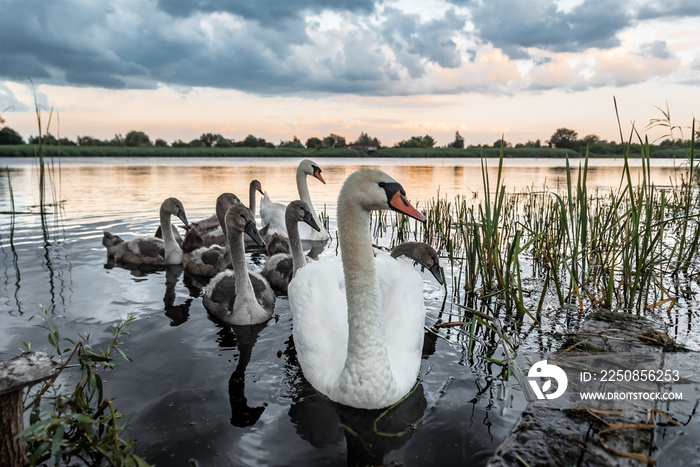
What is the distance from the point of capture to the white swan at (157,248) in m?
8.25

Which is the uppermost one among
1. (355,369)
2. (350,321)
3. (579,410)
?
(350,321)

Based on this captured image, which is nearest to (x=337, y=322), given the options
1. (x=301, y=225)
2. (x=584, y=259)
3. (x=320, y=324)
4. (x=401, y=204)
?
(x=320, y=324)

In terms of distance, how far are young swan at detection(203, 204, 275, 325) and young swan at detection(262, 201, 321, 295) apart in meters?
0.69

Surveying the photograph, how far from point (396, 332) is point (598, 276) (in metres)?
3.62

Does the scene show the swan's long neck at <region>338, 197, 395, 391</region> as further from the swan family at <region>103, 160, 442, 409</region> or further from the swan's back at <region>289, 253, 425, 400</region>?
the swan's back at <region>289, 253, 425, 400</region>

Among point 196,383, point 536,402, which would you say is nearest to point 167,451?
point 196,383

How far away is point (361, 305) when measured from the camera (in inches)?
138

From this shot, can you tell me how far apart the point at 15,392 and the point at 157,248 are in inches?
241

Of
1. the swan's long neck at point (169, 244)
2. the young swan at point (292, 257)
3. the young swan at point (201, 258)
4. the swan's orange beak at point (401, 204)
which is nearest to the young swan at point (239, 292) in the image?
the young swan at point (292, 257)

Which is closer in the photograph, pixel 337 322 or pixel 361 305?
pixel 361 305

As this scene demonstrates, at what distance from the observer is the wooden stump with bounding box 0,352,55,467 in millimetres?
2385

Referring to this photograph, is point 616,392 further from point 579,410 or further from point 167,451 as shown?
point 167,451

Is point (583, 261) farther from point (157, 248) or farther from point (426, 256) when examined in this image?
point (157, 248)

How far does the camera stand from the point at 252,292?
563cm
